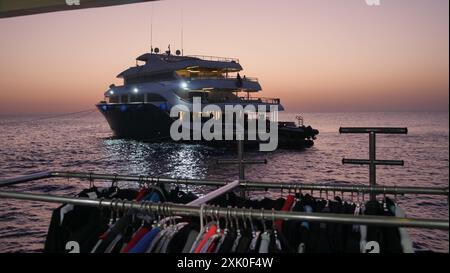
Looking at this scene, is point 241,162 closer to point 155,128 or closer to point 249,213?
point 249,213

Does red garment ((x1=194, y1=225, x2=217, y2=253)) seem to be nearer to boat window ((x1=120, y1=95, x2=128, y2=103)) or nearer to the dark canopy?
the dark canopy

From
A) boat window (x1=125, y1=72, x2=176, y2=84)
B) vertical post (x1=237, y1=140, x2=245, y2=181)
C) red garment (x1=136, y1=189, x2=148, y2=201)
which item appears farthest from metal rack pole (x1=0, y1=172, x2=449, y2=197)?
boat window (x1=125, y1=72, x2=176, y2=84)

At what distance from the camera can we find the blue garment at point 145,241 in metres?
1.48

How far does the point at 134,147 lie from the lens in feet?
88.3

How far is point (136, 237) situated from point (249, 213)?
511 millimetres

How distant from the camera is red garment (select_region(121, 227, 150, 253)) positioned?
1496 millimetres

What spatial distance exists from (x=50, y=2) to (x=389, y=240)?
307 cm

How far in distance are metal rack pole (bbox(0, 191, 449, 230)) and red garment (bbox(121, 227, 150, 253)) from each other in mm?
111

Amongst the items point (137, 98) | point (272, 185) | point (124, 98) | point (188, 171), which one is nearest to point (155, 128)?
point (137, 98)

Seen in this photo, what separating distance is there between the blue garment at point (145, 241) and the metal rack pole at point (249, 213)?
0.11m

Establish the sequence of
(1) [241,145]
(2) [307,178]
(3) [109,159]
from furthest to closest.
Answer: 1. (3) [109,159]
2. (2) [307,178]
3. (1) [241,145]

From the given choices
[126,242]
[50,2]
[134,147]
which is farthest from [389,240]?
[134,147]

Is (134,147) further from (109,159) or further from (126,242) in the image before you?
(126,242)

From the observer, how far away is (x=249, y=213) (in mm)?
1430
